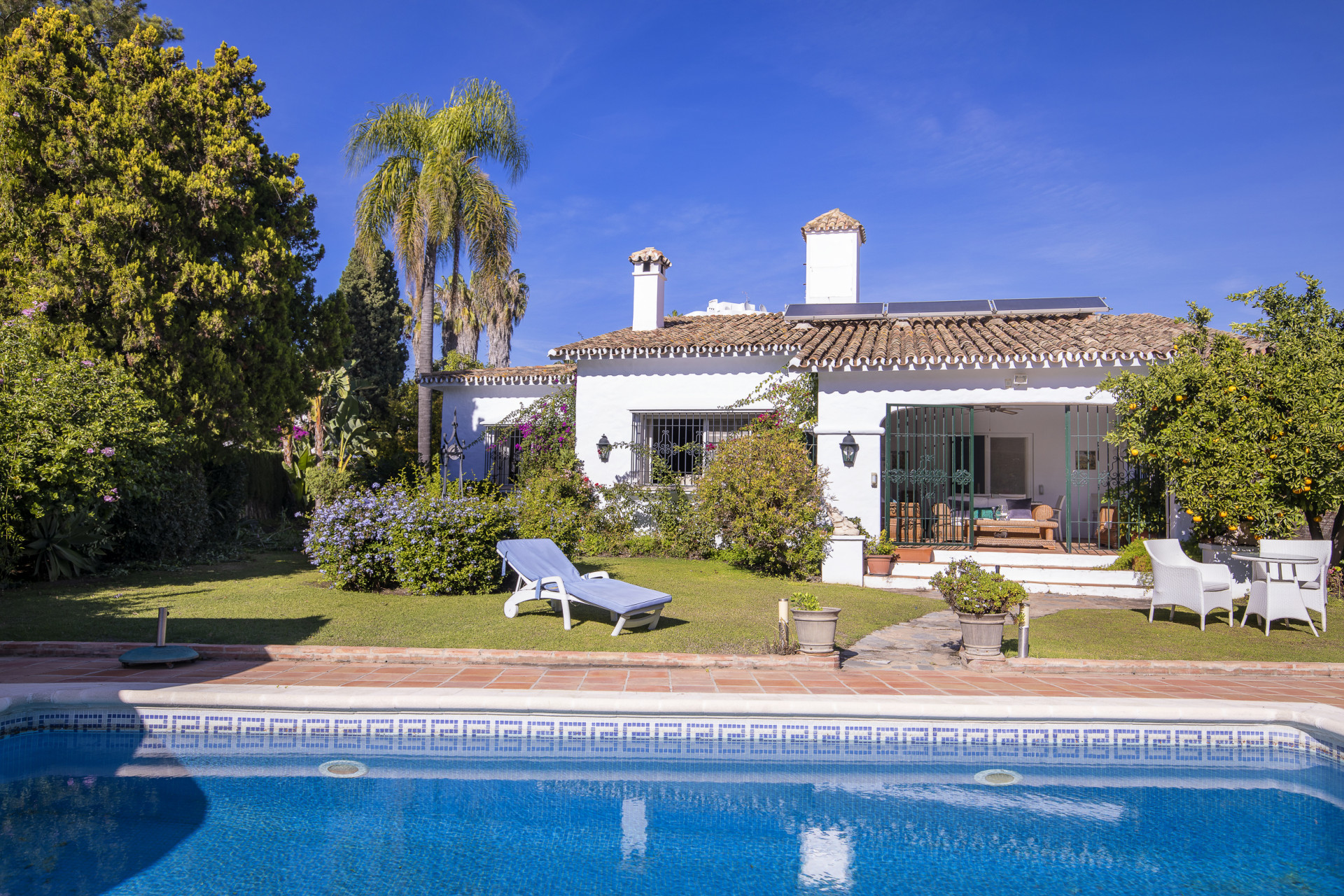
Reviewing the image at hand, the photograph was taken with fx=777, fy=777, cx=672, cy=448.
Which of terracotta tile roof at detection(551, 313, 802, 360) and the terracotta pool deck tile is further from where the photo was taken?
terracotta tile roof at detection(551, 313, 802, 360)

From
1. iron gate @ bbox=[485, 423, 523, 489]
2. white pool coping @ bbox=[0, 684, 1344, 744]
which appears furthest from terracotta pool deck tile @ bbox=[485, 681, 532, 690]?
iron gate @ bbox=[485, 423, 523, 489]

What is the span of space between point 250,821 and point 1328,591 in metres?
12.9

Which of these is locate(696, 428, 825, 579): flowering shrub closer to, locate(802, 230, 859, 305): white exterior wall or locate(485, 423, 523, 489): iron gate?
locate(802, 230, 859, 305): white exterior wall

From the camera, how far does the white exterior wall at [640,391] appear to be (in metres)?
16.1

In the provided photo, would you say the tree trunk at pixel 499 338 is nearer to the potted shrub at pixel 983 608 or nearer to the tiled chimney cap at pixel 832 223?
the tiled chimney cap at pixel 832 223

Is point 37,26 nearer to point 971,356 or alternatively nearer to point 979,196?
point 971,356

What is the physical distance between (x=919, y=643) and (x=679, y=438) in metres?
9.30

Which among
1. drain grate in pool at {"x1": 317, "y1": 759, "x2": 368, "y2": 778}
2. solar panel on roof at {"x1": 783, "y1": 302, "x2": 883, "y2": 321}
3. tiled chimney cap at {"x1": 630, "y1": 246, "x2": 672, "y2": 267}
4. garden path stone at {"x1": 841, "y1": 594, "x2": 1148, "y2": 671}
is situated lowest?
drain grate in pool at {"x1": 317, "y1": 759, "x2": 368, "y2": 778}

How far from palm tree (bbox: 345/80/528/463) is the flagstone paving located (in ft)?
40.2

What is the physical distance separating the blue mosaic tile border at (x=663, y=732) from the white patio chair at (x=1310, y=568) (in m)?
3.86

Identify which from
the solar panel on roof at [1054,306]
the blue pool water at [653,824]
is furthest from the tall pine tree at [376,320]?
the blue pool water at [653,824]

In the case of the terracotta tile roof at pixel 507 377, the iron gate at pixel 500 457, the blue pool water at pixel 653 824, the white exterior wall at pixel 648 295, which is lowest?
the blue pool water at pixel 653 824

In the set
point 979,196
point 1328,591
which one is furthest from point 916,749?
point 979,196

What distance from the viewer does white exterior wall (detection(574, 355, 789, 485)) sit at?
1606cm
